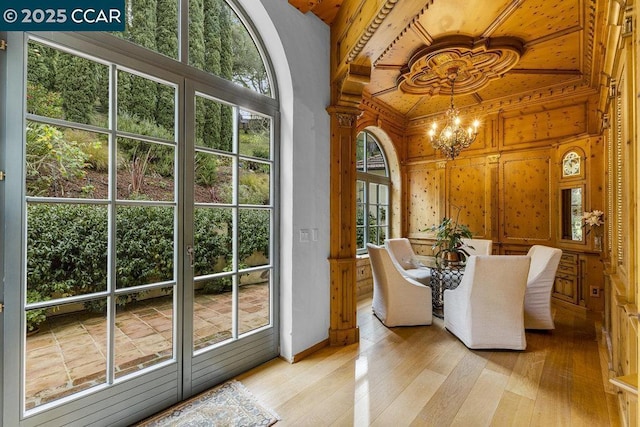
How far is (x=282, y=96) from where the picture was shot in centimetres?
270

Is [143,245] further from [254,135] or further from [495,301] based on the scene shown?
[495,301]

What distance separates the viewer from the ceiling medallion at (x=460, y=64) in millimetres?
3104

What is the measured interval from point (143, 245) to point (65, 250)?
1.31 ft

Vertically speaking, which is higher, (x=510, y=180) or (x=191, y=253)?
(x=510, y=180)

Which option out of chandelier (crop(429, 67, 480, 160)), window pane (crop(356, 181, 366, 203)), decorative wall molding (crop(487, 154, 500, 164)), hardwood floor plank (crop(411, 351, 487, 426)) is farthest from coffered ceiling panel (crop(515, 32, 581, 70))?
hardwood floor plank (crop(411, 351, 487, 426))

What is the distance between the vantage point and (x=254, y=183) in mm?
2570

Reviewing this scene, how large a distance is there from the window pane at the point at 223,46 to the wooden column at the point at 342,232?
34.4 inches

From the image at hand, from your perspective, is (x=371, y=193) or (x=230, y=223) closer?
(x=230, y=223)

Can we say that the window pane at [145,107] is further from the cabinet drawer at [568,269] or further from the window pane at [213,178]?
the cabinet drawer at [568,269]

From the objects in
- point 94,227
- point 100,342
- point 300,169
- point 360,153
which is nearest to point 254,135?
point 300,169

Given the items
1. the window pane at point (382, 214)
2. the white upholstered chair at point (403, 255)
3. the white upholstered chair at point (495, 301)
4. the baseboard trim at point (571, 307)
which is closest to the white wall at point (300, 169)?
the white upholstered chair at point (495, 301)

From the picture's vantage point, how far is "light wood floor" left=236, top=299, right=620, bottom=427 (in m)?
1.89

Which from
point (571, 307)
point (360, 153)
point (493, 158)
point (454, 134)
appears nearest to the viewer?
point (454, 134)

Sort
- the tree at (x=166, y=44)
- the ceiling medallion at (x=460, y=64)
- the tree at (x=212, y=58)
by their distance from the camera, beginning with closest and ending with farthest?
the tree at (x=166, y=44)
the tree at (x=212, y=58)
the ceiling medallion at (x=460, y=64)
